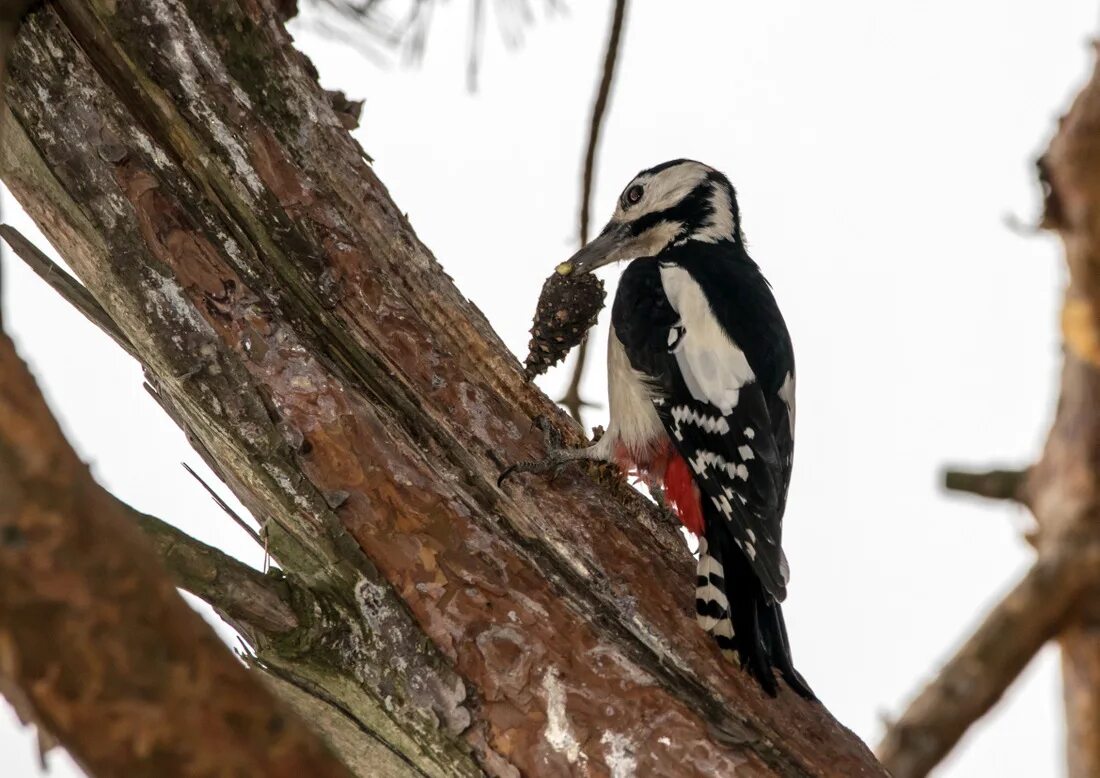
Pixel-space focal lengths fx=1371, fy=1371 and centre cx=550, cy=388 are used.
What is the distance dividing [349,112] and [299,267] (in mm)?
671

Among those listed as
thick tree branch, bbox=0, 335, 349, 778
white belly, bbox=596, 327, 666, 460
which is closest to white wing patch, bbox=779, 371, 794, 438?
white belly, bbox=596, 327, 666, 460

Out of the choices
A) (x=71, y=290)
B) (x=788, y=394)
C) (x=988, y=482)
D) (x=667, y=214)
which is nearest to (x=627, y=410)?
(x=788, y=394)

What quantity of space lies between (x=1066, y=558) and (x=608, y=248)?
3069 mm

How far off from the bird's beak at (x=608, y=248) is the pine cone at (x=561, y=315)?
8.4 inches

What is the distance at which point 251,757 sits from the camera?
1.21m

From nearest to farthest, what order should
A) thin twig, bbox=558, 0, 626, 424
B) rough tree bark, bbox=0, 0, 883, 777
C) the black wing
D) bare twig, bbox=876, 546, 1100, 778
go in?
bare twig, bbox=876, 546, 1100, 778
rough tree bark, bbox=0, 0, 883, 777
the black wing
thin twig, bbox=558, 0, 626, 424

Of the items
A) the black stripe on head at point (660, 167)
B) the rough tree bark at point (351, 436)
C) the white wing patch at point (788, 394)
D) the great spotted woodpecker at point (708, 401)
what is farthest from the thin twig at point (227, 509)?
the black stripe on head at point (660, 167)

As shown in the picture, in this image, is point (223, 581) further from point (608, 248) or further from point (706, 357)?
point (608, 248)

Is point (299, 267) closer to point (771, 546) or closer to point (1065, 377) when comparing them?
point (771, 546)

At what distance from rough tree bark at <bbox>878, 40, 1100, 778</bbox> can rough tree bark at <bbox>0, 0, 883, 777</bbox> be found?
3.69ft

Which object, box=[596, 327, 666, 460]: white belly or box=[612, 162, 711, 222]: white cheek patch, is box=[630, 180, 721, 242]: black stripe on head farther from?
box=[596, 327, 666, 460]: white belly

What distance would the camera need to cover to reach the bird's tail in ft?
8.30

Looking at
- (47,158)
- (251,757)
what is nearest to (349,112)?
(47,158)

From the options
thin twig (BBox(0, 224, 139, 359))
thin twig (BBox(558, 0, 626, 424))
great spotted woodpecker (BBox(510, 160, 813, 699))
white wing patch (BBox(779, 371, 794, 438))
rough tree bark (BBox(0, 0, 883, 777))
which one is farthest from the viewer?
white wing patch (BBox(779, 371, 794, 438))
